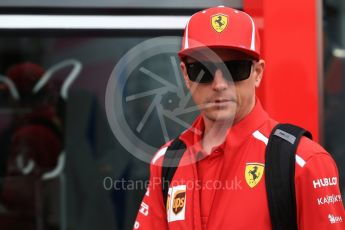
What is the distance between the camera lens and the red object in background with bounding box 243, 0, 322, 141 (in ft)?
7.70

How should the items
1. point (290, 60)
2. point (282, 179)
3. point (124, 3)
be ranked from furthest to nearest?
point (124, 3) < point (290, 60) < point (282, 179)

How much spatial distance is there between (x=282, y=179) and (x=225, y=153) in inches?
7.6

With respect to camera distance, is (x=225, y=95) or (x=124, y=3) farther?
(x=124, y=3)

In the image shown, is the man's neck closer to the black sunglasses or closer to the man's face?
the man's face

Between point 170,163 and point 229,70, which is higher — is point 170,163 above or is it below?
below

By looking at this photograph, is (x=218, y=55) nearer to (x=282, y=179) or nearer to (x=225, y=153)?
(x=225, y=153)

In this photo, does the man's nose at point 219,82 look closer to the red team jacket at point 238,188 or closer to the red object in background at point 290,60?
the red team jacket at point 238,188

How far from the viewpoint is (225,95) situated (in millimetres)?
1534

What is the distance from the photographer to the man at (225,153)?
139 cm

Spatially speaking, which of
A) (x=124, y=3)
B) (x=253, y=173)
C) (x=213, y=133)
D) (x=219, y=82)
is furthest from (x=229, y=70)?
(x=124, y=3)

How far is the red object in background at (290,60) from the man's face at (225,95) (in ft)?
2.57

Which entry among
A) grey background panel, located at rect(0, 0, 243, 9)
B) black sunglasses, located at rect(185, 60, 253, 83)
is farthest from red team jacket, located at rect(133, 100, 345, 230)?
grey background panel, located at rect(0, 0, 243, 9)

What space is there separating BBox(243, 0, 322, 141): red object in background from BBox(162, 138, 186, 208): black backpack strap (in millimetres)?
809

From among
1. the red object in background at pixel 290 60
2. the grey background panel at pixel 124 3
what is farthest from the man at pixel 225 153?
the grey background panel at pixel 124 3
